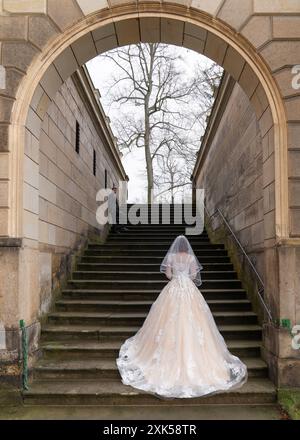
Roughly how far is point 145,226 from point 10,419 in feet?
28.9

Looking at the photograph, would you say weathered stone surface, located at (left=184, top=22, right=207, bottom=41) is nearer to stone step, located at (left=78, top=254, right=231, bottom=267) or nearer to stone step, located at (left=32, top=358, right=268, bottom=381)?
stone step, located at (left=32, top=358, right=268, bottom=381)

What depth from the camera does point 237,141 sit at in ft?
28.5

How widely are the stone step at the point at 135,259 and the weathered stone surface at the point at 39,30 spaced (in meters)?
5.12

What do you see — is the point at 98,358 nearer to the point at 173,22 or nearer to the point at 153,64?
the point at 173,22

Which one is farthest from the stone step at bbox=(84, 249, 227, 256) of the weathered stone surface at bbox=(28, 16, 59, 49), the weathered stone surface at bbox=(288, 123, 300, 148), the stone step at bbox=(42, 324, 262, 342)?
the weathered stone surface at bbox=(28, 16, 59, 49)

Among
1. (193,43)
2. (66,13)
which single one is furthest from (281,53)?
(66,13)

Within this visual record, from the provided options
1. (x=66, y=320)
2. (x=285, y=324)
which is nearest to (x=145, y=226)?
(x=66, y=320)

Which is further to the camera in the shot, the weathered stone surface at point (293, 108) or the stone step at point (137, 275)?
the stone step at point (137, 275)

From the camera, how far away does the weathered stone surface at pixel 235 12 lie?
5461mm

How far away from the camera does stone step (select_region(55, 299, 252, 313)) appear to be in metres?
7.11

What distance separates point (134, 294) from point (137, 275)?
89 cm

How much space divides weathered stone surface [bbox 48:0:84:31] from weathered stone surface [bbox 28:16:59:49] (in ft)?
0.50

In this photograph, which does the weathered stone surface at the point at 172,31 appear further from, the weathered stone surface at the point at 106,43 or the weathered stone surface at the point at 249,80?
the weathered stone surface at the point at 249,80

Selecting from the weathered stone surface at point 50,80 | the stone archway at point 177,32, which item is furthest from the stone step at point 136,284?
the weathered stone surface at point 50,80
